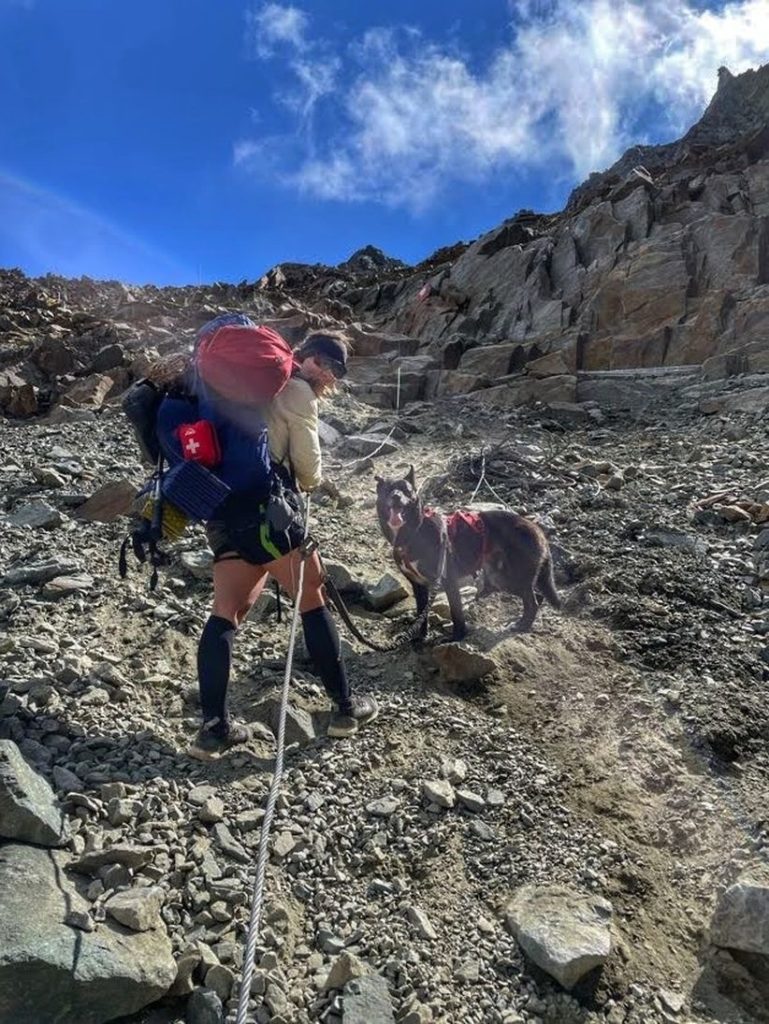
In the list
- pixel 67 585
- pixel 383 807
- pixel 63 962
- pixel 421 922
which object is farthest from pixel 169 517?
pixel 421 922

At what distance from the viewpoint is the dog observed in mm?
5266

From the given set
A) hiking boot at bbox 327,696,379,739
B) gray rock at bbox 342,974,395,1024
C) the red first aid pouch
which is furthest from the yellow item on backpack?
gray rock at bbox 342,974,395,1024

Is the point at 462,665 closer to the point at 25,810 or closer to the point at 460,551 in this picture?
the point at 460,551

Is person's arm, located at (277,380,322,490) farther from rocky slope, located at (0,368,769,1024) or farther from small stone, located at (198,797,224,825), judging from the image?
small stone, located at (198,797,224,825)

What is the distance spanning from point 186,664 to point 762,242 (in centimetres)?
2046

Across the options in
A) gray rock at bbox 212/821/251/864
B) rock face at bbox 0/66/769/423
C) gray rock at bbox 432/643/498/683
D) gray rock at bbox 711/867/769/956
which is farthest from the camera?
rock face at bbox 0/66/769/423

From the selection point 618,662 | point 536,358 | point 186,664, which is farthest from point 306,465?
point 536,358

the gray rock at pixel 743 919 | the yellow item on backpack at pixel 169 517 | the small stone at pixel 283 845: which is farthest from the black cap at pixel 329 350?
the gray rock at pixel 743 919

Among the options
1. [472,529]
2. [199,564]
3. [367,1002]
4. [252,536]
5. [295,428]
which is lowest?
[367,1002]

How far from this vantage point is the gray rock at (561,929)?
8.20 ft

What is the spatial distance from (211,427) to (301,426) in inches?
18.8

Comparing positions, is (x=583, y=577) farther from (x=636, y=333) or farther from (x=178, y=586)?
(x=636, y=333)

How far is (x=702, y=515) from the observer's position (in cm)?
764

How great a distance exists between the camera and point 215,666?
136 inches
